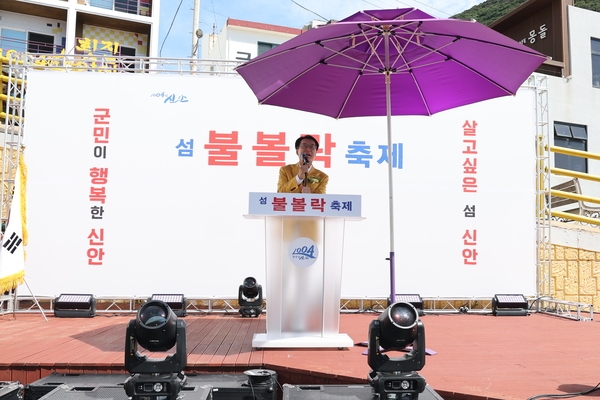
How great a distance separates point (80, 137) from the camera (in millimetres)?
5438

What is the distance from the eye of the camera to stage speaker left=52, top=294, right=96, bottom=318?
5.12 metres

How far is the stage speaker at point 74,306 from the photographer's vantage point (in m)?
5.12

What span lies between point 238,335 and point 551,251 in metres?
4.16

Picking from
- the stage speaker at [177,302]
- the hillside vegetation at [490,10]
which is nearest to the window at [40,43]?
the stage speaker at [177,302]

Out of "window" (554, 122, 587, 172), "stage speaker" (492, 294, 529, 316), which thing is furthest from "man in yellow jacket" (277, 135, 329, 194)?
"window" (554, 122, 587, 172)

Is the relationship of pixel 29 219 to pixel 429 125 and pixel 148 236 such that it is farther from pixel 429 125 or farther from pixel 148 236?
pixel 429 125

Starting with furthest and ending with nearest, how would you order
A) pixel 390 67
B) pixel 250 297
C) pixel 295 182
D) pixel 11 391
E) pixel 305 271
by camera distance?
1. pixel 250 297
2. pixel 390 67
3. pixel 295 182
4. pixel 305 271
5. pixel 11 391

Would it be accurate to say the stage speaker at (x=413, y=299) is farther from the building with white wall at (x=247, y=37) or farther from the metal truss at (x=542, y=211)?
the building with white wall at (x=247, y=37)

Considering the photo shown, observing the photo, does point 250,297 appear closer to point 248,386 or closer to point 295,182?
Result: point 295,182

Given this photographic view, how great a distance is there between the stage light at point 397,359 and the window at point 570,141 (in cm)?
1091

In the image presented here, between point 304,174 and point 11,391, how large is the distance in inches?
81.1

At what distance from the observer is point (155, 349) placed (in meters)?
2.12

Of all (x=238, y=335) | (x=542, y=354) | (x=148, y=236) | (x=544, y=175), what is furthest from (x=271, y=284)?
(x=544, y=175)

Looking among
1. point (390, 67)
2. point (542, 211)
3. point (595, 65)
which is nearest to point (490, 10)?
point (595, 65)
